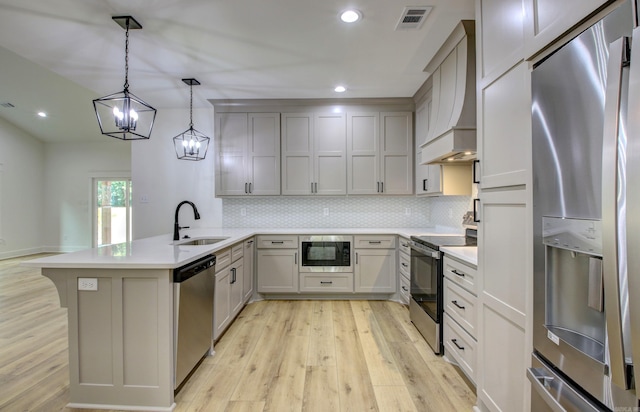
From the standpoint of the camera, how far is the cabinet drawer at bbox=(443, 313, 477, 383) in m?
1.95

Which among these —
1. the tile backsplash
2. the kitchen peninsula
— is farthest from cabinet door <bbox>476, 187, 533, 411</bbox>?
the tile backsplash

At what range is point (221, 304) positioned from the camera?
2.68 m

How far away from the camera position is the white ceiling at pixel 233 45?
212 centimetres

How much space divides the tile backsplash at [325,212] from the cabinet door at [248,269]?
2.36ft

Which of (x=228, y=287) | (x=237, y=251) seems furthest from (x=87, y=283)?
(x=237, y=251)

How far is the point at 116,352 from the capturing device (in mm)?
1814

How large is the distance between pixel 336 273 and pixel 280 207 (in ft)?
4.33

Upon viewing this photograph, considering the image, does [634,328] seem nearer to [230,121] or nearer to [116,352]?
[116,352]

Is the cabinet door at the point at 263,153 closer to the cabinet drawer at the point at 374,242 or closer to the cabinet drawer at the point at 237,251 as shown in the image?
the cabinet drawer at the point at 237,251

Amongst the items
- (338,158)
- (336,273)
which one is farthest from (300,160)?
(336,273)

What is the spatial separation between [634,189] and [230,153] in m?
3.99

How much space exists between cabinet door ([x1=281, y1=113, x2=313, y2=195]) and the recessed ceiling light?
185 centimetres

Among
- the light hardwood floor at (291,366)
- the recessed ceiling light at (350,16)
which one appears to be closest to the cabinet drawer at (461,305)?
the light hardwood floor at (291,366)

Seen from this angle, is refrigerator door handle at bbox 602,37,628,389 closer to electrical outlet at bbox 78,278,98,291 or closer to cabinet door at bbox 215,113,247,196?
electrical outlet at bbox 78,278,98,291
